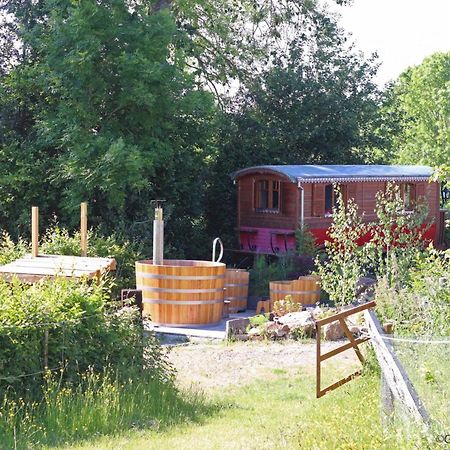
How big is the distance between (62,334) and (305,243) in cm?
1351

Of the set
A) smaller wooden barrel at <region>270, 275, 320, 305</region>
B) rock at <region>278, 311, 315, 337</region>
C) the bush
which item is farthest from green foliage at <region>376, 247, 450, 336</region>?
the bush

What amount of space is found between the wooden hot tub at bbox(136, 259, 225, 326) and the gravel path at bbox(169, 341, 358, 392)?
1.60 meters

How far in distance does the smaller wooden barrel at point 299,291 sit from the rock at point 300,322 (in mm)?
2488

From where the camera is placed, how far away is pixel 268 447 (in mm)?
6637

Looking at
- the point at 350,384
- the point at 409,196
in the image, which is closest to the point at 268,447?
the point at 350,384

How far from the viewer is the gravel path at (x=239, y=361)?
36.1ft

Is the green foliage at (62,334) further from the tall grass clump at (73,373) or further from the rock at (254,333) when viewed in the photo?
the rock at (254,333)

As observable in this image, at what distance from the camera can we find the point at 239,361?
1210 cm

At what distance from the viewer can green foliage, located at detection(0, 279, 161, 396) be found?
7.79m

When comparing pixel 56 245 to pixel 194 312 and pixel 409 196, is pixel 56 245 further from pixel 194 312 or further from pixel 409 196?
pixel 409 196

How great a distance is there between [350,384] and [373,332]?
208 cm

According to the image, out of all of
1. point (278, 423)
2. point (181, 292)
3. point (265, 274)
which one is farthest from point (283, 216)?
point (278, 423)

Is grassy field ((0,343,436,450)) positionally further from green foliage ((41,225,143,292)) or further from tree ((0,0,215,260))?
tree ((0,0,215,260))

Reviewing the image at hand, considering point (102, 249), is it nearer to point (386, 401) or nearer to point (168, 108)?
point (168, 108)
